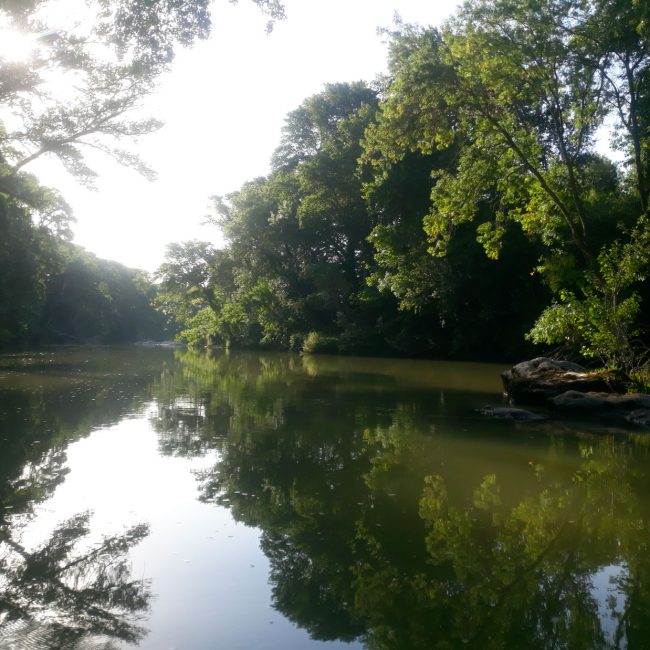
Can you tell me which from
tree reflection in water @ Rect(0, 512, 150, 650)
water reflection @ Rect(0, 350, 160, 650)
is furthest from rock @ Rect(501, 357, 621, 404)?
tree reflection in water @ Rect(0, 512, 150, 650)

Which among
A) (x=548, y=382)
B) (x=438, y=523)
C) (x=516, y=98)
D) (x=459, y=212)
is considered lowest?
(x=438, y=523)

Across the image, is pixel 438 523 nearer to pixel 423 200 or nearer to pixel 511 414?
pixel 511 414

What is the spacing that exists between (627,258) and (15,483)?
507 inches

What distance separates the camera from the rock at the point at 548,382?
14.9 metres

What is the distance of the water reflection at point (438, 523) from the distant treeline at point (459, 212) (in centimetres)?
749

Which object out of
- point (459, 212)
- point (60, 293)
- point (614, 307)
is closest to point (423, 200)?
point (459, 212)

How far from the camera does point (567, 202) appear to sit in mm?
18156

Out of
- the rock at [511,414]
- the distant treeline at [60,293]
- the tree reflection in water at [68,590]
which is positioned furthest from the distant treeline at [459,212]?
the tree reflection in water at [68,590]

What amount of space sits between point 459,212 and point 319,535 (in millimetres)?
14115

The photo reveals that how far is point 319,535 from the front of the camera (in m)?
5.59

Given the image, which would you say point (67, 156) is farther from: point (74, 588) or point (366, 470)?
point (74, 588)

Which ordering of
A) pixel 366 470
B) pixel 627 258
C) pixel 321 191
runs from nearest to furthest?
pixel 366 470, pixel 627 258, pixel 321 191

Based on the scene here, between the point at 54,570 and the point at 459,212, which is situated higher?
the point at 459,212

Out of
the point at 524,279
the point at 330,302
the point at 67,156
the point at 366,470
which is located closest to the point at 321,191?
the point at 330,302
